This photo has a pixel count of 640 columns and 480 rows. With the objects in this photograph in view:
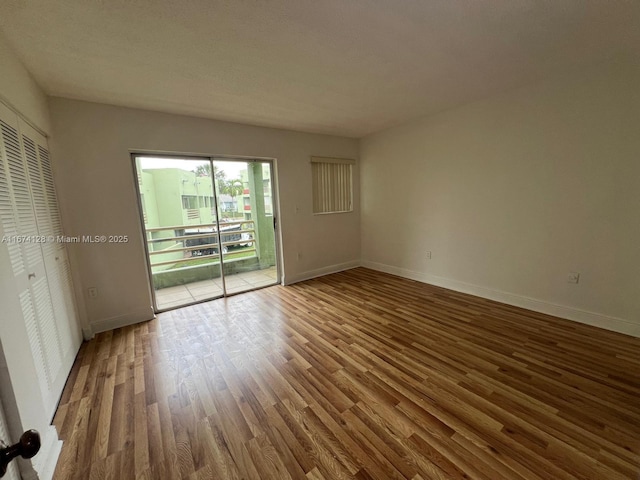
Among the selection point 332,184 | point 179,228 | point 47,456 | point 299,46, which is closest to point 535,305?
point 332,184

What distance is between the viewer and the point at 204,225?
13.4 ft

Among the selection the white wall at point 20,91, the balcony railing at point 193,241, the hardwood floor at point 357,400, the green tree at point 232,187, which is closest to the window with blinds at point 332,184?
the green tree at point 232,187

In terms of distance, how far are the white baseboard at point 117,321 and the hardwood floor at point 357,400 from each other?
14cm

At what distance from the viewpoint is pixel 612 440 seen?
4.52ft

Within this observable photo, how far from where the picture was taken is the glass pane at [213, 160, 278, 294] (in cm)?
383

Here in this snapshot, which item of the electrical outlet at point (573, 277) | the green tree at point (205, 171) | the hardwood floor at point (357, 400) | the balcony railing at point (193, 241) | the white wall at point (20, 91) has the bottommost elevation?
the hardwood floor at point (357, 400)

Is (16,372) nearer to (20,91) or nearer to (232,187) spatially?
(20,91)

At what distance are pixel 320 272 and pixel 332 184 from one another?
160cm

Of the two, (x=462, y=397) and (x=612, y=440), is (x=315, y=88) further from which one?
(x=612, y=440)

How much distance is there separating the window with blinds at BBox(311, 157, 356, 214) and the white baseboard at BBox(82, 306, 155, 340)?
2.78m

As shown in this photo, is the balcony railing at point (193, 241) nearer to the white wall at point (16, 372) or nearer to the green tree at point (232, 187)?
the green tree at point (232, 187)

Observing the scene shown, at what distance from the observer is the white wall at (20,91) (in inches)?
60.8

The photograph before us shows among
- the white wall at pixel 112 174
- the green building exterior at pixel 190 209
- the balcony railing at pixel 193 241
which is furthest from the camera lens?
the balcony railing at pixel 193 241

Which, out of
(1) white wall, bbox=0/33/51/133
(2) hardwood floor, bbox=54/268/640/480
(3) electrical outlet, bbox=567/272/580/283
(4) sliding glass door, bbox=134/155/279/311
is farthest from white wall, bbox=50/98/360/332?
(3) electrical outlet, bbox=567/272/580/283
